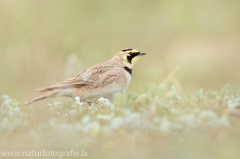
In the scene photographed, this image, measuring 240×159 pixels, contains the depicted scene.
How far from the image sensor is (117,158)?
12.6 ft

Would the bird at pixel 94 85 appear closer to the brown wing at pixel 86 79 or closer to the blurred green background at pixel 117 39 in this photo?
the brown wing at pixel 86 79

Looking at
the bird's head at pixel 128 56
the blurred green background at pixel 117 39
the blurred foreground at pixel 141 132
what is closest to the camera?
the blurred foreground at pixel 141 132

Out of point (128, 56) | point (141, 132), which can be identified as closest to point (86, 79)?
point (128, 56)

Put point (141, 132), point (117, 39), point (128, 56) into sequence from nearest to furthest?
point (141, 132) → point (128, 56) → point (117, 39)

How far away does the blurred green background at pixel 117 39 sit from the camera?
11.0 metres

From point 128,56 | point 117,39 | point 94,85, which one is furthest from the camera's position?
point 117,39

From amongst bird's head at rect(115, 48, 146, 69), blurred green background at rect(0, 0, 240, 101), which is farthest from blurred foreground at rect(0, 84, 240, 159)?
blurred green background at rect(0, 0, 240, 101)

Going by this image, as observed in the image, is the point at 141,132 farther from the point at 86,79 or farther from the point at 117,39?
the point at 117,39

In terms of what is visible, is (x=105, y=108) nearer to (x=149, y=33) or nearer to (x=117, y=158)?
(x=117, y=158)

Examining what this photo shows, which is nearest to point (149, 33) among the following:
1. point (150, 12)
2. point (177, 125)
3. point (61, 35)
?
point (150, 12)

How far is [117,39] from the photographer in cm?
1631

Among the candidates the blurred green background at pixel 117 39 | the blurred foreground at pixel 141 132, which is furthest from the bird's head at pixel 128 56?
the blurred foreground at pixel 141 132

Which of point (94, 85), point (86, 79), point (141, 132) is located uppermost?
point (86, 79)

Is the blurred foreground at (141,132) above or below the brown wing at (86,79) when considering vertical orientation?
below
